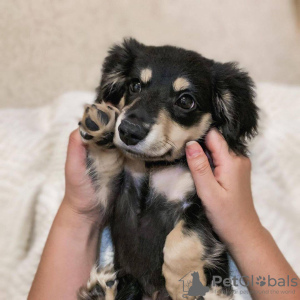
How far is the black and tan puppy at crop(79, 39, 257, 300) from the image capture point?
1.15 metres

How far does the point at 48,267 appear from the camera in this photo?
136 cm

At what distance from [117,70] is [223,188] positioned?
2.29ft

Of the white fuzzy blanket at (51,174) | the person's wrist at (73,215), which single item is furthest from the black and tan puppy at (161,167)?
the white fuzzy blanket at (51,174)

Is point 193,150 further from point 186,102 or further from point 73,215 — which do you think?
point 73,215

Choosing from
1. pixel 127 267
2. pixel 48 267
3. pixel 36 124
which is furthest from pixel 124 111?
pixel 36 124

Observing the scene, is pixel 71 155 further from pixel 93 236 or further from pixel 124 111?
pixel 93 236

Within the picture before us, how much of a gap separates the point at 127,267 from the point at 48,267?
0.35m

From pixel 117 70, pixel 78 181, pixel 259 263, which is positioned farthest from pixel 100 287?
pixel 117 70

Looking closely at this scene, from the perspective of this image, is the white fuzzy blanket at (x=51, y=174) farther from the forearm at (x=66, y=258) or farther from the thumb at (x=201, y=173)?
the thumb at (x=201, y=173)

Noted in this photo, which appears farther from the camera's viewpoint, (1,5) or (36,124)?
(1,5)

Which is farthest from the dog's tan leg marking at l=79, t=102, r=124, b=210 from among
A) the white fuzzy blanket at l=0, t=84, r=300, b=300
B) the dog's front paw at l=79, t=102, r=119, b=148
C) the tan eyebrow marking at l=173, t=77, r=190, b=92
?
the white fuzzy blanket at l=0, t=84, r=300, b=300

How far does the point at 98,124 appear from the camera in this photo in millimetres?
1132

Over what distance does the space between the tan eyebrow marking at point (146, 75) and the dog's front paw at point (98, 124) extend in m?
0.20

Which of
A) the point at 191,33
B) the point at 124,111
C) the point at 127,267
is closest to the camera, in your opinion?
the point at 124,111
